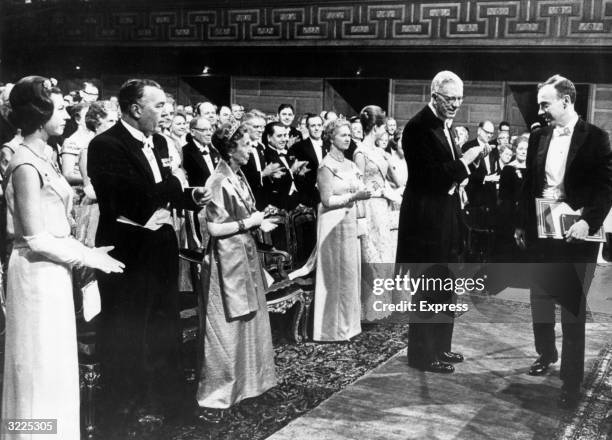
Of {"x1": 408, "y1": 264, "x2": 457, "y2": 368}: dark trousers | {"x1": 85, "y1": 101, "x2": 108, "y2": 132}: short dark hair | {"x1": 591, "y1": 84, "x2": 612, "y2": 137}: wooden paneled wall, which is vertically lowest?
{"x1": 408, "y1": 264, "x2": 457, "y2": 368}: dark trousers

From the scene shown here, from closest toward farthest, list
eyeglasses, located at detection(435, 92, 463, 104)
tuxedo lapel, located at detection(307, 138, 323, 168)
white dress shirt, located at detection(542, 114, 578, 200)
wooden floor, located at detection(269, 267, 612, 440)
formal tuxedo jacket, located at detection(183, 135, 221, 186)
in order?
wooden floor, located at detection(269, 267, 612, 440) < white dress shirt, located at detection(542, 114, 578, 200) < eyeglasses, located at detection(435, 92, 463, 104) < formal tuxedo jacket, located at detection(183, 135, 221, 186) < tuxedo lapel, located at detection(307, 138, 323, 168)

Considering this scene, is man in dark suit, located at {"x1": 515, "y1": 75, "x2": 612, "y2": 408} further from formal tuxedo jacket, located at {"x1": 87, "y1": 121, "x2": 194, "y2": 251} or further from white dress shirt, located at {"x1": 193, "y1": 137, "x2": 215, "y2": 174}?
white dress shirt, located at {"x1": 193, "y1": 137, "x2": 215, "y2": 174}

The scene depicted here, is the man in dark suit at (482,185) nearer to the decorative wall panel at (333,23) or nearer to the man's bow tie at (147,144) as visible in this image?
the decorative wall panel at (333,23)

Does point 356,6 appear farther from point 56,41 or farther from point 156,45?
point 56,41

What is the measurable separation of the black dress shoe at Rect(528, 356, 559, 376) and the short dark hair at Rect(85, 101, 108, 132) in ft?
9.65

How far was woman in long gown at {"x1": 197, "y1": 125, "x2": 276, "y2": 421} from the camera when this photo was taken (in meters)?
3.29

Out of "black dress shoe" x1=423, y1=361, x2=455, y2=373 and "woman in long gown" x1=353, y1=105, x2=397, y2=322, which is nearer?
"black dress shoe" x1=423, y1=361, x2=455, y2=373

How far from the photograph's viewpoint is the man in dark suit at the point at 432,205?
12.4 feet

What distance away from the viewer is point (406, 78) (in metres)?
8.98

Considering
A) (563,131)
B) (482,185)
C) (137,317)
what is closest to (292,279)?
(137,317)

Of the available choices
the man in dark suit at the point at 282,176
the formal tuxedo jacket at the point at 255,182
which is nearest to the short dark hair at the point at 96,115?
the formal tuxedo jacket at the point at 255,182

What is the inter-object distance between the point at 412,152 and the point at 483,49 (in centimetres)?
477

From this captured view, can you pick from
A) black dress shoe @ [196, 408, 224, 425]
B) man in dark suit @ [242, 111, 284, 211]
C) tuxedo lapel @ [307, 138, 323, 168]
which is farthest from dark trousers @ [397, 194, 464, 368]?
tuxedo lapel @ [307, 138, 323, 168]

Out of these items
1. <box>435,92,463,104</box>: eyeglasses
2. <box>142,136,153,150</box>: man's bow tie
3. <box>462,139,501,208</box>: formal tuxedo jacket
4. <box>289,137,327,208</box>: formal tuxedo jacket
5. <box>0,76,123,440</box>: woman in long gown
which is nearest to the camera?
<box>0,76,123,440</box>: woman in long gown
